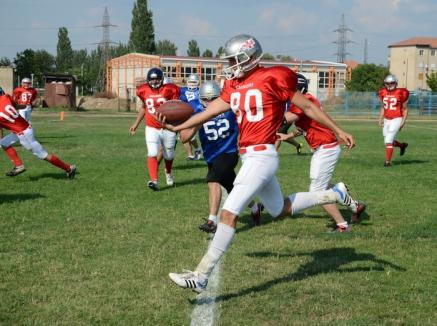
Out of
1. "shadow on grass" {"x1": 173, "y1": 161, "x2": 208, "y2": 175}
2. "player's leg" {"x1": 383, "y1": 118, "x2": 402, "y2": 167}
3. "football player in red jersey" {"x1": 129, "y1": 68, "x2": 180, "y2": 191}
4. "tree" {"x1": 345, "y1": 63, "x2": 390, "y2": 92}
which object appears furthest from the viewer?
"tree" {"x1": 345, "y1": 63, "x2": 390, "y2": 92}

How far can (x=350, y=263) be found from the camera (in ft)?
19.5

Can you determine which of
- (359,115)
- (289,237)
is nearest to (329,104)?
(359,115)

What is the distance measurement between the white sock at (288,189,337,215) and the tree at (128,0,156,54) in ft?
264

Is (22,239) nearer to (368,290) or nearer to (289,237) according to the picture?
(289,237)

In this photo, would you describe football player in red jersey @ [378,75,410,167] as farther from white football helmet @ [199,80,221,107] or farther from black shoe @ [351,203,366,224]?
white football helmet @ [199,80,221,107]

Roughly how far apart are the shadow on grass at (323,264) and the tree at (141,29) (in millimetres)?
80058

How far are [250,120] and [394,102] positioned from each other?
9995mm

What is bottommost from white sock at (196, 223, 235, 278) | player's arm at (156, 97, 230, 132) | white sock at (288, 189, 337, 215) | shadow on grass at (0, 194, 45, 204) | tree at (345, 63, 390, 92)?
shadow on grass at (0, 194, 45, 204)

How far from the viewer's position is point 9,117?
11047 mm

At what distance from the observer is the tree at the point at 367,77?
75.5m

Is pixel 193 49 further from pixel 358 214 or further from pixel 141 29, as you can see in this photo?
pixel 358 214

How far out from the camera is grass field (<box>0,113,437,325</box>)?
4.64m

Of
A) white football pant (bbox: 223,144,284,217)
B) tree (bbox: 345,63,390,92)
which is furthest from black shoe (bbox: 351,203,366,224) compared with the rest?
tree (bbox: 345,63,390,92)

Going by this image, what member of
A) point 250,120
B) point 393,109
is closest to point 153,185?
point 250,120
